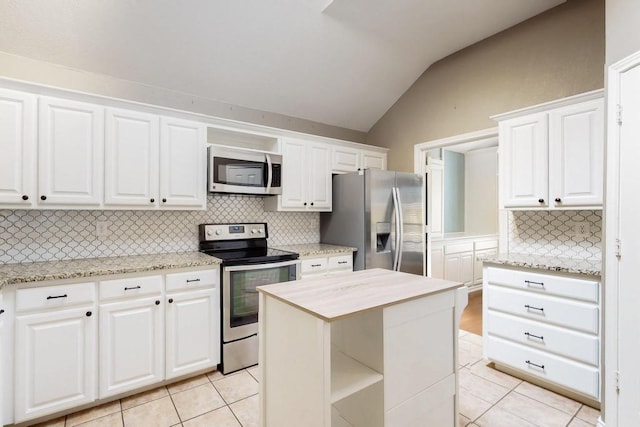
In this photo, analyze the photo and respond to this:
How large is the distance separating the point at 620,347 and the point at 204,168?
3.10 metres

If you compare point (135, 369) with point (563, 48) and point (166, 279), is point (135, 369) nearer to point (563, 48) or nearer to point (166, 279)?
point (166, 279)

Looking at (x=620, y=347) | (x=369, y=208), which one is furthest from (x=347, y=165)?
(x=620, y=347)

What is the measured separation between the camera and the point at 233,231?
3.21 metres

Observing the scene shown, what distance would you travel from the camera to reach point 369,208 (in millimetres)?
3350

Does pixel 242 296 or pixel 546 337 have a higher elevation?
pixel 242 296

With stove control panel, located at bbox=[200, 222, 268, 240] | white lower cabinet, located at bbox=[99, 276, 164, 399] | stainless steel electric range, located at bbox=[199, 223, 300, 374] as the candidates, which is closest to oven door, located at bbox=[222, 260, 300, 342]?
stainless steel electric range, located at bbox=[199, 223, 300, 374]

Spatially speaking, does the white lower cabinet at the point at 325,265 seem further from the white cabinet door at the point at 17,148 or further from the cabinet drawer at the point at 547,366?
the white cabinet door at the point at 17,148

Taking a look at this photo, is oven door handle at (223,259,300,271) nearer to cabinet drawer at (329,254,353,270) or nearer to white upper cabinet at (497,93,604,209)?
cabinet drawer at (329,254,353,270)

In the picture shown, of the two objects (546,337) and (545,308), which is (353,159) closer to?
(545,308)

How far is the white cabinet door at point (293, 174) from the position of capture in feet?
11.0

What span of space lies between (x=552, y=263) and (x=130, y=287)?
10.2ft

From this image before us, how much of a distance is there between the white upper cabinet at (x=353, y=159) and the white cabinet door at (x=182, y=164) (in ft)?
4.99

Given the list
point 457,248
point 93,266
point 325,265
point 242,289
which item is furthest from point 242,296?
point 457,248

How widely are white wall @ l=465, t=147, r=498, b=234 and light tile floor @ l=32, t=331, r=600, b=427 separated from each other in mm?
3920
